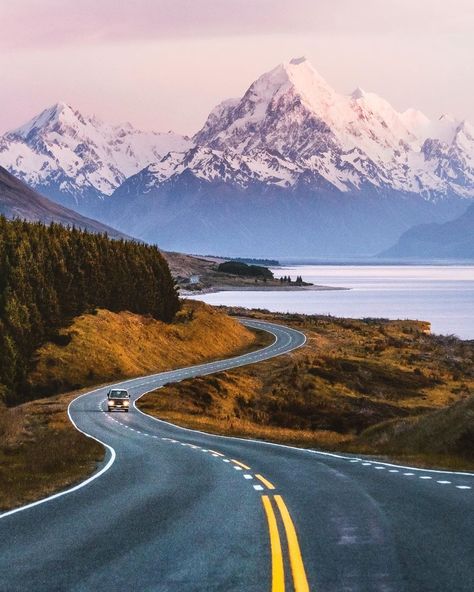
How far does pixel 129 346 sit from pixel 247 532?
84.8 meters

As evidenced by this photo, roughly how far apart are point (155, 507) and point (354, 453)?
58.9ft

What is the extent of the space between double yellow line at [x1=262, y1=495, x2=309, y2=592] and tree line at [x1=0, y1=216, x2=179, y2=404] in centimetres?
5933

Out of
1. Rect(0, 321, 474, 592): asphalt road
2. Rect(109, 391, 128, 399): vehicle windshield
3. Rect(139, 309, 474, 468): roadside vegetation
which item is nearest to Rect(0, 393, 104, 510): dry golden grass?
Rect(0, 321, 474, 592): asphalt road

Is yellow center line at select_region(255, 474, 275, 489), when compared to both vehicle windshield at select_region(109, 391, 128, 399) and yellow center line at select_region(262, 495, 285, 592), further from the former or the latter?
vehicle windshield at select_region(109, 391, 128, 399)

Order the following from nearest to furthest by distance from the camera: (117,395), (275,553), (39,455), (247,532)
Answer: (275,553) → (247,532) → (39,455) → (117,395)

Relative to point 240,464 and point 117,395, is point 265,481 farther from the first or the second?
point 117,395

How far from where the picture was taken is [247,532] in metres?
15.0

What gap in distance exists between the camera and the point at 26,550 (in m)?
13.7

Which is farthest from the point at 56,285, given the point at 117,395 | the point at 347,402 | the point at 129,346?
the point at 117,395

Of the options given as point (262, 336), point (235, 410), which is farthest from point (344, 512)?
point (262, 336)

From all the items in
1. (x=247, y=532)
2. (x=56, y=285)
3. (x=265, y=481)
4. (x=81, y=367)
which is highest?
(x=56, y=285)

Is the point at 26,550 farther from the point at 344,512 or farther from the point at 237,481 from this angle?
the point at 237,481

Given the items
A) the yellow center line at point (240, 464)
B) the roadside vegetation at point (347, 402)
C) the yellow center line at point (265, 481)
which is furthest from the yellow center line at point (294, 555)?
the roadside vegetation at point (347, 402)

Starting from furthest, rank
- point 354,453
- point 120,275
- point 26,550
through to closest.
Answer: point 120,275
point 354,453
point 26,550
